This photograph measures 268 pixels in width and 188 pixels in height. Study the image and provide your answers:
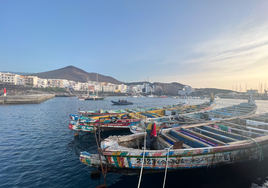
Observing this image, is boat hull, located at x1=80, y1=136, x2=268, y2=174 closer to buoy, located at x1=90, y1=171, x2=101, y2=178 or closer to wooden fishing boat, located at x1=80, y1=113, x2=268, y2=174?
wooden fishing boat, located at x1=80, y1=113, x2=268, y2=174

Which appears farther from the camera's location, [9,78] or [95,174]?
[9,78]

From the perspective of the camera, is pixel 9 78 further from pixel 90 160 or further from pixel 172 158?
pixel 172 158

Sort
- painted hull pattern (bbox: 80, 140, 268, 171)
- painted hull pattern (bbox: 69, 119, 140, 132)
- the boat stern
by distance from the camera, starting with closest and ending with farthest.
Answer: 1. painted hull pattern (bbox: 80, 140, 268, 171)
2. the boat stern
3. painted hull pattern (bbox: 69, 119, 140, 132)

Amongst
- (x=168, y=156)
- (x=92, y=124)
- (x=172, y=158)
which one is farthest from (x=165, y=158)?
(x=92, y=124)

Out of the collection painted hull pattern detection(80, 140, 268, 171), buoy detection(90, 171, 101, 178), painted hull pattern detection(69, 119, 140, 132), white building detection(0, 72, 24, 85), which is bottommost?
buoy detection(90, 171, 101, 178)

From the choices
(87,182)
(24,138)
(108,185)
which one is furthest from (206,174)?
(24,138)

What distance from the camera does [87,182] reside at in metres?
7.02

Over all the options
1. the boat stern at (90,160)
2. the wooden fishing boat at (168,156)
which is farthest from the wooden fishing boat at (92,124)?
the boat stern at (90,160)

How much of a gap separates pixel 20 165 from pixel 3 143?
254 inches

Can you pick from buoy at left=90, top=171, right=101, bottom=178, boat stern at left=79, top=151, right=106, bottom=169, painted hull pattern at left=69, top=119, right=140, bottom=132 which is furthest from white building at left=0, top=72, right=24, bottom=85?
boat stern at left=79, top=151, right=106, bottom=169

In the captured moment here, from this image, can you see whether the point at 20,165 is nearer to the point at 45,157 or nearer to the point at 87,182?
the point at 45,157

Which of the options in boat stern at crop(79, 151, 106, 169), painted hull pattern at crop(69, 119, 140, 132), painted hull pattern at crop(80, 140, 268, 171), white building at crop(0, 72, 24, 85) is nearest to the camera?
painted hull pattern at crop(80, 140, 268, 171)

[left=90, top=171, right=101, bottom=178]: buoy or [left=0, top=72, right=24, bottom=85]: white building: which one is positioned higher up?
[left=0, top=72, right=24, bottom=85]: white building

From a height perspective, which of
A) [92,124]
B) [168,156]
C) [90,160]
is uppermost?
[168,156]
